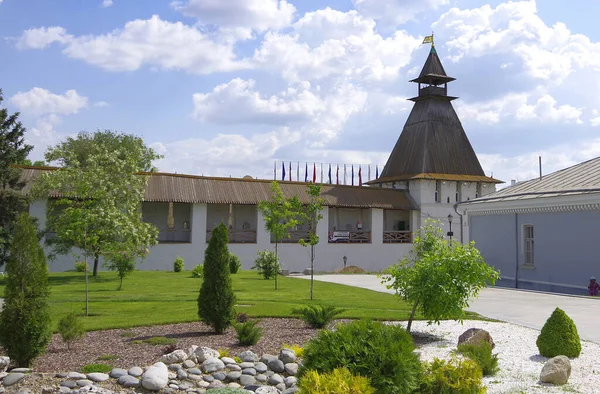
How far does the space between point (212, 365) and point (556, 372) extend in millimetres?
4831

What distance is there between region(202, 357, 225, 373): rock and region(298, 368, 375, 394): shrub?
3.01m

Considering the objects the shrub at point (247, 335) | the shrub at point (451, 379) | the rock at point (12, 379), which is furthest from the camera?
the shrub at point (247, 335)

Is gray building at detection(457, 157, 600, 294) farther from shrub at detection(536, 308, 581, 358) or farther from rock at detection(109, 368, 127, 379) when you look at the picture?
rock at detection(109, 368, 127, 379)

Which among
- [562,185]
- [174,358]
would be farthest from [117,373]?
[562,185]

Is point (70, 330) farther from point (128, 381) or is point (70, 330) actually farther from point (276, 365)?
point (276, 365)

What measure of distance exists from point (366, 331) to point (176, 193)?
91.9 feet

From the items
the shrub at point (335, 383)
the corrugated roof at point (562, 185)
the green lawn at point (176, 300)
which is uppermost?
the corrugated roof at point (562, 185)

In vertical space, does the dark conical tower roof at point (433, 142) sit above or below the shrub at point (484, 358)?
above

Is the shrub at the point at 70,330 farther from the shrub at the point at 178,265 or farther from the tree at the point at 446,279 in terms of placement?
the shrub at the point at 178,265

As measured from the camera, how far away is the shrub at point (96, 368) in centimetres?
790

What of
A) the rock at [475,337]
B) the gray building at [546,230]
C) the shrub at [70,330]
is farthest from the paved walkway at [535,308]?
the shrub at [70,330]

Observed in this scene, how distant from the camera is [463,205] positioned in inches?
1140

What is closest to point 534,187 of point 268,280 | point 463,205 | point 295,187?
→ point 463,205

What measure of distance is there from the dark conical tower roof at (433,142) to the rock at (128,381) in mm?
33448
